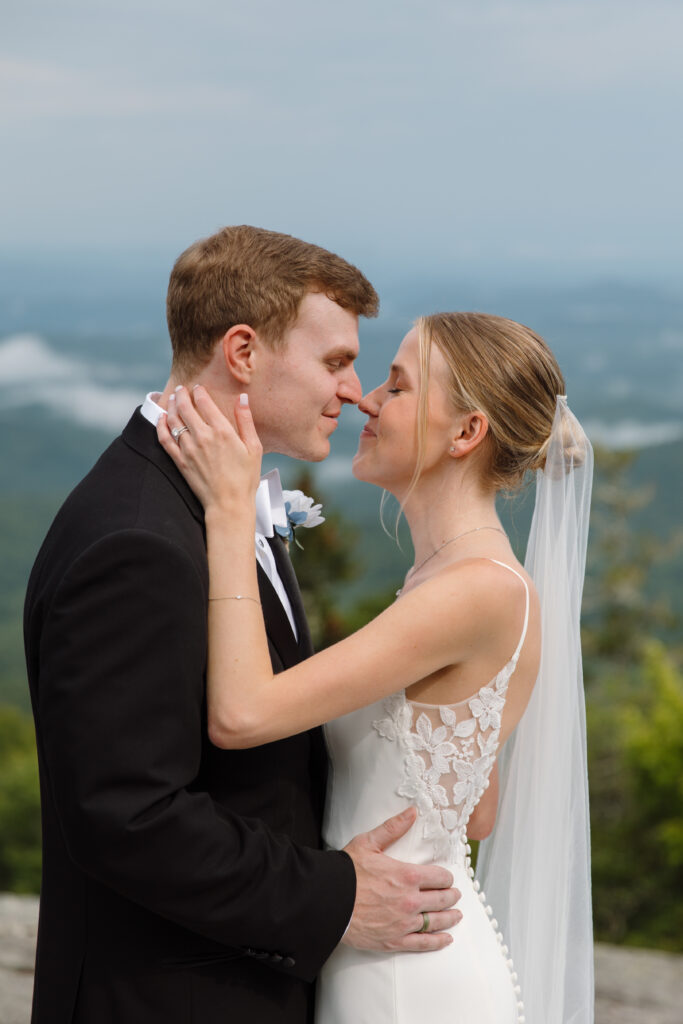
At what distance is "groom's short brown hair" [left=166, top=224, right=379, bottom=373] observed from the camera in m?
2.83

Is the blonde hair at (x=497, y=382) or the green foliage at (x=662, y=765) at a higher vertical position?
the green foliage at (x=662, y=765)

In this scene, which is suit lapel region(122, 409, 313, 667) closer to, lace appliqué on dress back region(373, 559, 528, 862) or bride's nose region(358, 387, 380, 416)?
lace appliqué on dress back region(373, 559, 528, 862)

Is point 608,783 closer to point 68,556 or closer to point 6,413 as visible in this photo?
point 68,556

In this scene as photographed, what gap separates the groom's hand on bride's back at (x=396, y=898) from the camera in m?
2.76

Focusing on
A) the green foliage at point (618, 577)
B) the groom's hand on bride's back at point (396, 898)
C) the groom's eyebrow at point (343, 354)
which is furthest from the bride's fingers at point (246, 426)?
the green foliage at point (618, 577)

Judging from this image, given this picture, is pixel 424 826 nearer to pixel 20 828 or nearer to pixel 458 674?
pixel 458 674

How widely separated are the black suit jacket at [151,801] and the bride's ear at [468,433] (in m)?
0.75

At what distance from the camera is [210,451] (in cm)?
271

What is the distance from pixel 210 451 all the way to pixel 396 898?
1231 millimetres

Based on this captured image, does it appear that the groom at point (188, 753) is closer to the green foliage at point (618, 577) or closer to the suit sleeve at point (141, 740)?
the suit sleeve at point (141, 740)

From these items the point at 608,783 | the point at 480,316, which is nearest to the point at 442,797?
the point at 480,316

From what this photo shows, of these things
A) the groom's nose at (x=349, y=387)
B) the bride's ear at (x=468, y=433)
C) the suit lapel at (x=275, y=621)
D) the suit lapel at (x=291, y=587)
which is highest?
the groom's nose at (x=349, y=387)

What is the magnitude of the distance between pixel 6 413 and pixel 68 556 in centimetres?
9013

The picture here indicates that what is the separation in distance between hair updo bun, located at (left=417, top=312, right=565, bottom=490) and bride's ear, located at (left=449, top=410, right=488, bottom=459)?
0.02 meters
